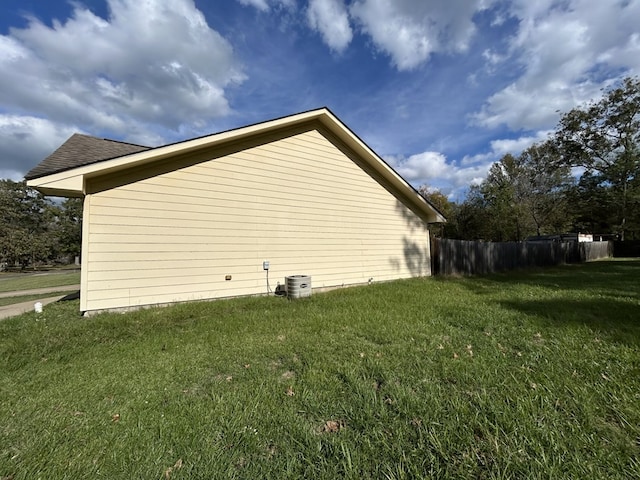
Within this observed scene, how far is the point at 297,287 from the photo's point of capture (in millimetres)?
7367

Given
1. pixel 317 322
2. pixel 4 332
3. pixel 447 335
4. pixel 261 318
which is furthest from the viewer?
pixel 261 318

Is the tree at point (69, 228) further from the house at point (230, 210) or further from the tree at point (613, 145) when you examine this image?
the tree at point (613, 145)

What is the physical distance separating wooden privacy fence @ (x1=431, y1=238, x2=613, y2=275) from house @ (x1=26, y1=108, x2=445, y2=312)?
2332mm

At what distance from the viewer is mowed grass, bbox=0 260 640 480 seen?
1.93m

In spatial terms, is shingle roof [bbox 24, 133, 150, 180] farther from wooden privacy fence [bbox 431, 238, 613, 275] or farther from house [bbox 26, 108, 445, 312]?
wooden privacy fence [bbox 431, 238, 613, 275]

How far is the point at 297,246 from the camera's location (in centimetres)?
833

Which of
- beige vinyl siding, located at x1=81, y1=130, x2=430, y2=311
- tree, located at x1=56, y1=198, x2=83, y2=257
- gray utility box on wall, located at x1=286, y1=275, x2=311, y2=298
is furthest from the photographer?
tree, located at x1=56, y1=198, x2=83, y2=257

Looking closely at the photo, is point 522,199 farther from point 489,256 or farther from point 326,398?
point 326,398

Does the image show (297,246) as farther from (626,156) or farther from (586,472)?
(626,156)

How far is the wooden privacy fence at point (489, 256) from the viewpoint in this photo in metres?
12.0

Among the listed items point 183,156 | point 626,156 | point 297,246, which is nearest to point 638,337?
point 297,246

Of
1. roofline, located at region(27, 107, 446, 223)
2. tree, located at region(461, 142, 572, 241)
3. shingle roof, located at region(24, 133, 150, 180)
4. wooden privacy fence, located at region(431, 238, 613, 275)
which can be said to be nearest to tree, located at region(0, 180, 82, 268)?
shingle roof, located at region(24, 133, 150, 180)

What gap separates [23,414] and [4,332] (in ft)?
11.3

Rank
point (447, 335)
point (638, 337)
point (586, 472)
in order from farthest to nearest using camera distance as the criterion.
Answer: point (447, 335), point (638, 337), point (586, 472)
